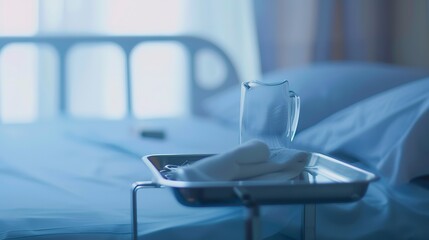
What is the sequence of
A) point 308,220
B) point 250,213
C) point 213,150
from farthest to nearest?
1. point 213,150
2. point 308,220
3. point 250,213

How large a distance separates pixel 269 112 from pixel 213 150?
0.52 m

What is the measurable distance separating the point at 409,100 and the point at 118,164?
22.0 inches

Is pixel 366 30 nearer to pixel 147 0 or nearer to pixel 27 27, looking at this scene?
pixel 147 0

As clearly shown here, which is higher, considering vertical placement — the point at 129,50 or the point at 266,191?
the point at 129,50

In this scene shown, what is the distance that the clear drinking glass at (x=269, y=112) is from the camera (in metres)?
0.93

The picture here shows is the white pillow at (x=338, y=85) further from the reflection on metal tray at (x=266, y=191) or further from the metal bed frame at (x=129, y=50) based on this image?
the reflection on metal tray at (x=266, y=191)

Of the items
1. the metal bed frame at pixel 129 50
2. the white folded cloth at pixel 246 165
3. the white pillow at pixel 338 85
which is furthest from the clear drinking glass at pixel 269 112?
the metal bed frame at pixel 129 50

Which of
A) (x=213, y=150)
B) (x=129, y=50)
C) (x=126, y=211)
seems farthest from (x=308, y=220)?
(x=129, y=50)

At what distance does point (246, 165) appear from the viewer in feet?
2.64

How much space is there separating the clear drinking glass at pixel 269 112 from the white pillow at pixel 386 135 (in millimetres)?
249

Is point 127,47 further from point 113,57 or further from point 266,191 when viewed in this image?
point 266,191

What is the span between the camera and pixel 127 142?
1.55 metres

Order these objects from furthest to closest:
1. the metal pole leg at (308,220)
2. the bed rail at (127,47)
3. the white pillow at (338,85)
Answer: the bed rail at (127,47), the white pillow at (338,85), the metal pole leg at (308,220)

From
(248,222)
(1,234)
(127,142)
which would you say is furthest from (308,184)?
(127,142)
